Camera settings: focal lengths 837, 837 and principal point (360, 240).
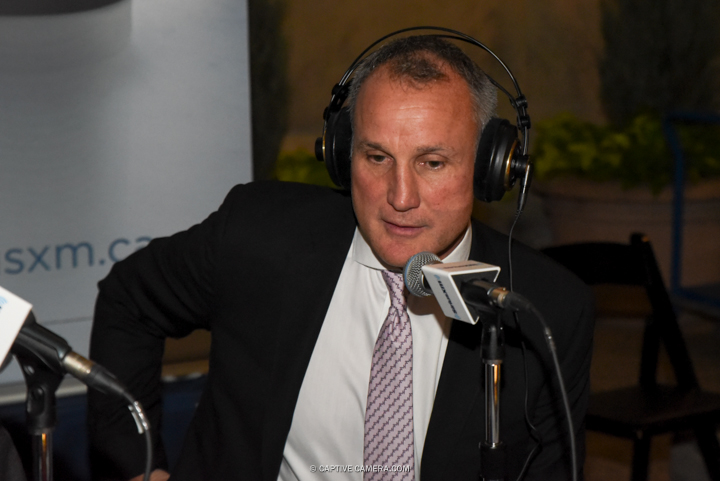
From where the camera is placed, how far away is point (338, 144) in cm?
166

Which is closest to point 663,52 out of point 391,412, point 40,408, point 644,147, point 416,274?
point 644,147

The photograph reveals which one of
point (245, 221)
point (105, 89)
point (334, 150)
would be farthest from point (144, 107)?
point (334, 150)

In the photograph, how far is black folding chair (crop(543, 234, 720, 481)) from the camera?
98.9 inches

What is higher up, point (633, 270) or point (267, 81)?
point (267, 81)

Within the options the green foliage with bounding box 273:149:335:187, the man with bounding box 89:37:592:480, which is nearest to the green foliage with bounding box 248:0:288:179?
Answer: the green foliage with bounding box 273:149:335:187

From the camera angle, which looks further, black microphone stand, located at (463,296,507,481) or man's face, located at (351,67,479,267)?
man's face, located at (351,67,479,267)

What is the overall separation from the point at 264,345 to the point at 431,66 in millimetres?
645

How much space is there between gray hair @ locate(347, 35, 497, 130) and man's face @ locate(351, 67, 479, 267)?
0.05ft

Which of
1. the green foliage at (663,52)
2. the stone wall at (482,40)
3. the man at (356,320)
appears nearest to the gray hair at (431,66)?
the man at (356,320)

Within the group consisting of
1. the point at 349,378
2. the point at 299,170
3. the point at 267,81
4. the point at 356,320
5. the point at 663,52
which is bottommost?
the point at 349,378

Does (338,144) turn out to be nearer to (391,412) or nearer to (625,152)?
(391,412)

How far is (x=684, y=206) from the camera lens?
469 cm

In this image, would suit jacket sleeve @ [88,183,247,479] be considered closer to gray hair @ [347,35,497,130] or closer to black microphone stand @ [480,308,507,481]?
gray hair @ [347,35,497,130]

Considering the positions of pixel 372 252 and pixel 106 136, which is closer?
pixel 372 252
